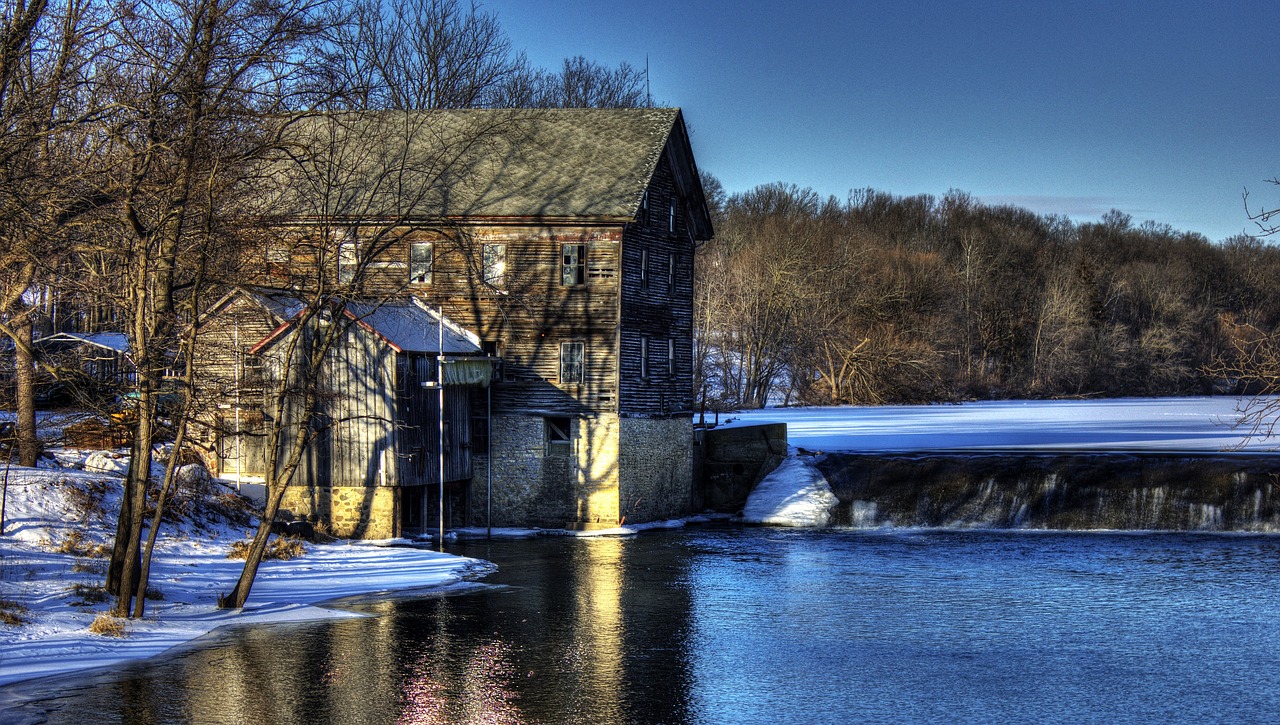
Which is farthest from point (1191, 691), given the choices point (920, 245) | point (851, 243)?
point (920, 245)

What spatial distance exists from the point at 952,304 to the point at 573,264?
55815 millimetres

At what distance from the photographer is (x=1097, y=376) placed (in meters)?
87.1

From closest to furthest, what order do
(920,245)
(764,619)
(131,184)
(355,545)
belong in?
(131,184) → (764,619) → (355,545) → (920,245)

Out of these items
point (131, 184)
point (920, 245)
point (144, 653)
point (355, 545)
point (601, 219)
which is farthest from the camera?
point (920, 245)

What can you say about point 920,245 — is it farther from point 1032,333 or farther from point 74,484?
point 74,484

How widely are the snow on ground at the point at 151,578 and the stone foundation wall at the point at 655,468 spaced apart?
7.17 meters

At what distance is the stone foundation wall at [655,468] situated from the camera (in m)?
35.0

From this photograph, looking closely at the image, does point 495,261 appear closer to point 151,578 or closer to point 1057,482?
point 151,578

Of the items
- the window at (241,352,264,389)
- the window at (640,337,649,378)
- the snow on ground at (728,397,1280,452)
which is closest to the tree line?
the window at (241,352,264,389)

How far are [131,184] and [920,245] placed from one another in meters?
92.4

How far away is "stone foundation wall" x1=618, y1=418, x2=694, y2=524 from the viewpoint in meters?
35.0

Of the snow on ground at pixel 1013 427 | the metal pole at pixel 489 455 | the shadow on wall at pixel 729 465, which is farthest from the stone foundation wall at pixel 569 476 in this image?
the snow on ground at pixel 1013 427

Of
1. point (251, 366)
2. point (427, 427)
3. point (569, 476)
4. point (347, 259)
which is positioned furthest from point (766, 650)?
point (251, 366)

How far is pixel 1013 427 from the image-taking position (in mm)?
53062
